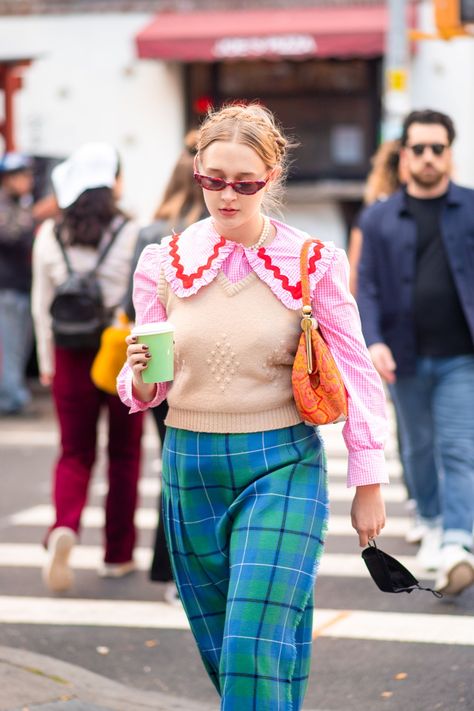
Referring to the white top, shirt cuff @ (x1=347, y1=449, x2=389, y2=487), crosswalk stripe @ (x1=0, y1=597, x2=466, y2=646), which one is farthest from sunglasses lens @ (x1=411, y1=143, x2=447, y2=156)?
shirt cuff @ (x1=347, y1=449, x2=389, y2=487)

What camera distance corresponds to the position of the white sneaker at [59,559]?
6.37 metres

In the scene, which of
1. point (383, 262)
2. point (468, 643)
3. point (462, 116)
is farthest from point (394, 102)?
point (468, 643)

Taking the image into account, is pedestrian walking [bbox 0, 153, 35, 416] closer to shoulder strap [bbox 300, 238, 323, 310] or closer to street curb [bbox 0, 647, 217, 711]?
street curb [bbox 0, 647, 217, 711]

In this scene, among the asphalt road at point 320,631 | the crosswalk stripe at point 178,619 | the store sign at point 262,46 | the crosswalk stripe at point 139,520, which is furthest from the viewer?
the store sign at point 262,46

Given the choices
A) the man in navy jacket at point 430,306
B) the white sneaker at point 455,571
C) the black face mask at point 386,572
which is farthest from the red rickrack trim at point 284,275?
the man in navy jacket at point 430,306

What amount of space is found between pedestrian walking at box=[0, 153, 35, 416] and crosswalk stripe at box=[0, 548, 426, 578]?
5032 millimetres

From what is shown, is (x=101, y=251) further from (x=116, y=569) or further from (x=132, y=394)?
(x=132, y=394)

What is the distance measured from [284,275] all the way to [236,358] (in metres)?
0.25

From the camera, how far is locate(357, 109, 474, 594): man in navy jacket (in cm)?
631

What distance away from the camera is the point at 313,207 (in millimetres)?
19266

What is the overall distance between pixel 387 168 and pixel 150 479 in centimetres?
287

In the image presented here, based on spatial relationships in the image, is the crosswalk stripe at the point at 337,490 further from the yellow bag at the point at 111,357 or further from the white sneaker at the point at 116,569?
the yellow bag at the point at 111,357

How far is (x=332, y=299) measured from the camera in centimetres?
365

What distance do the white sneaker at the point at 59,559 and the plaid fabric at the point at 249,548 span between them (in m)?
2.66
